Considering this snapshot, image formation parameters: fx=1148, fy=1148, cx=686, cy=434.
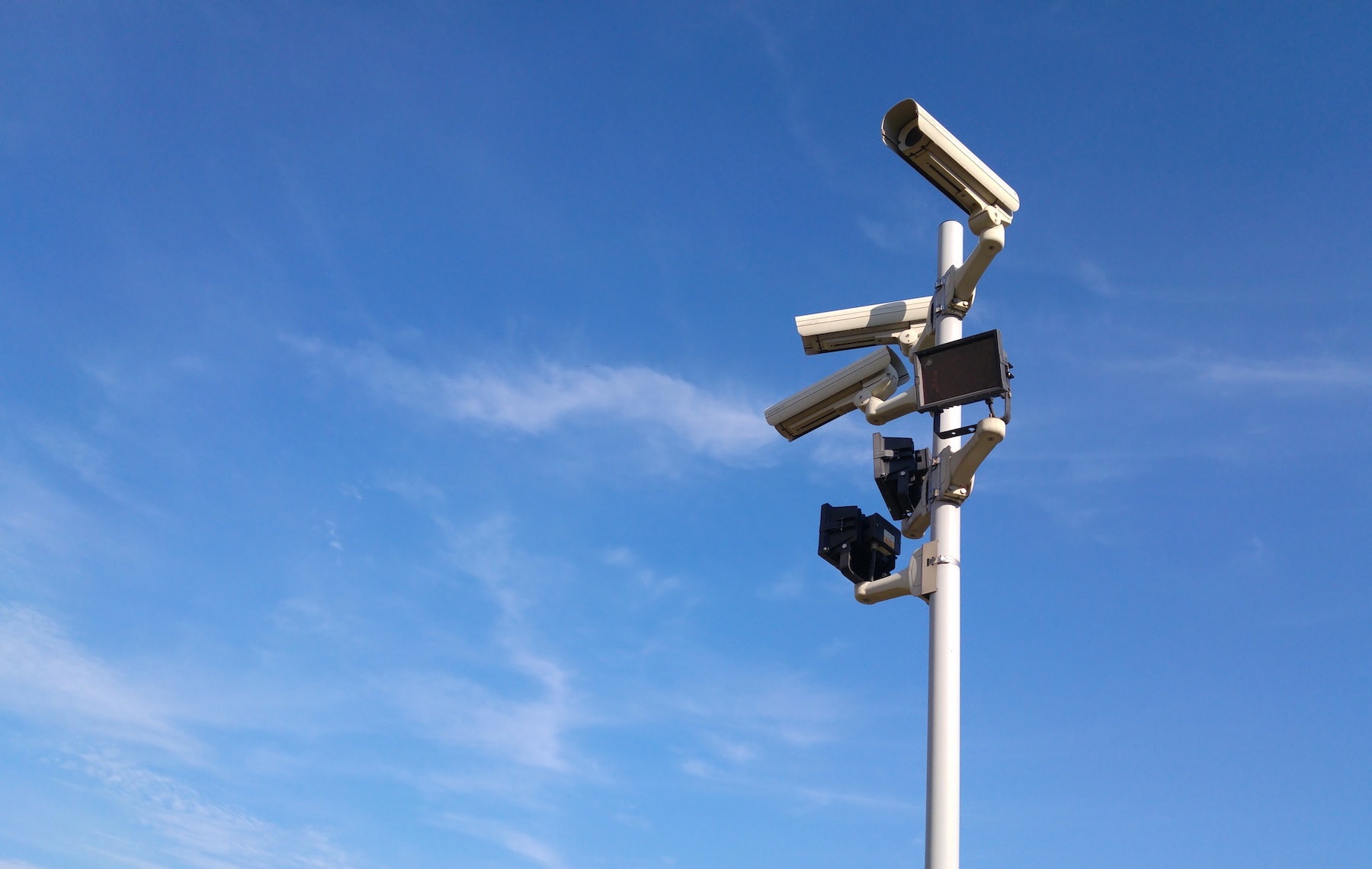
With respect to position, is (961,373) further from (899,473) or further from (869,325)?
(869,325)

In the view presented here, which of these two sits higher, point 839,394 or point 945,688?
point 839,394

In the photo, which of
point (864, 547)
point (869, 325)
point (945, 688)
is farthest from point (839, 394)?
point (945, 688)

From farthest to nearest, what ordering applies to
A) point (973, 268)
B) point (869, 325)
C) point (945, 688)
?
point (869, 325) → point (973, 268) → point (945, 688)

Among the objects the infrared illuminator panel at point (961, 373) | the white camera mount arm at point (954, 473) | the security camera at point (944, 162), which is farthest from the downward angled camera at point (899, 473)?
the security camera at point (944, 162)

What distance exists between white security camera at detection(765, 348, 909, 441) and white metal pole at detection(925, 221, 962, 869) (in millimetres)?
807

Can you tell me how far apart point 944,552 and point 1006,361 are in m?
1.27

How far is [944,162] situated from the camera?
309 inches

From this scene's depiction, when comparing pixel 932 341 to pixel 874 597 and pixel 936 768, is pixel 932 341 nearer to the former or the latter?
pixel 874 597

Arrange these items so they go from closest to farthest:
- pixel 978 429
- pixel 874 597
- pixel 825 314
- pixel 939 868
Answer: pixel 939 868
pixel 978 429
pixel 874 597
pixel 825 314

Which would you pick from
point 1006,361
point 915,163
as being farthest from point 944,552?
point 915,163

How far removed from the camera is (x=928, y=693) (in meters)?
6.97

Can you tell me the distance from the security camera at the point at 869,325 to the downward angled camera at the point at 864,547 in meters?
1.46

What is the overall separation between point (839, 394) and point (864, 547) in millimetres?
1375

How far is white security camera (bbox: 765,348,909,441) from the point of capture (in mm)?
8617
